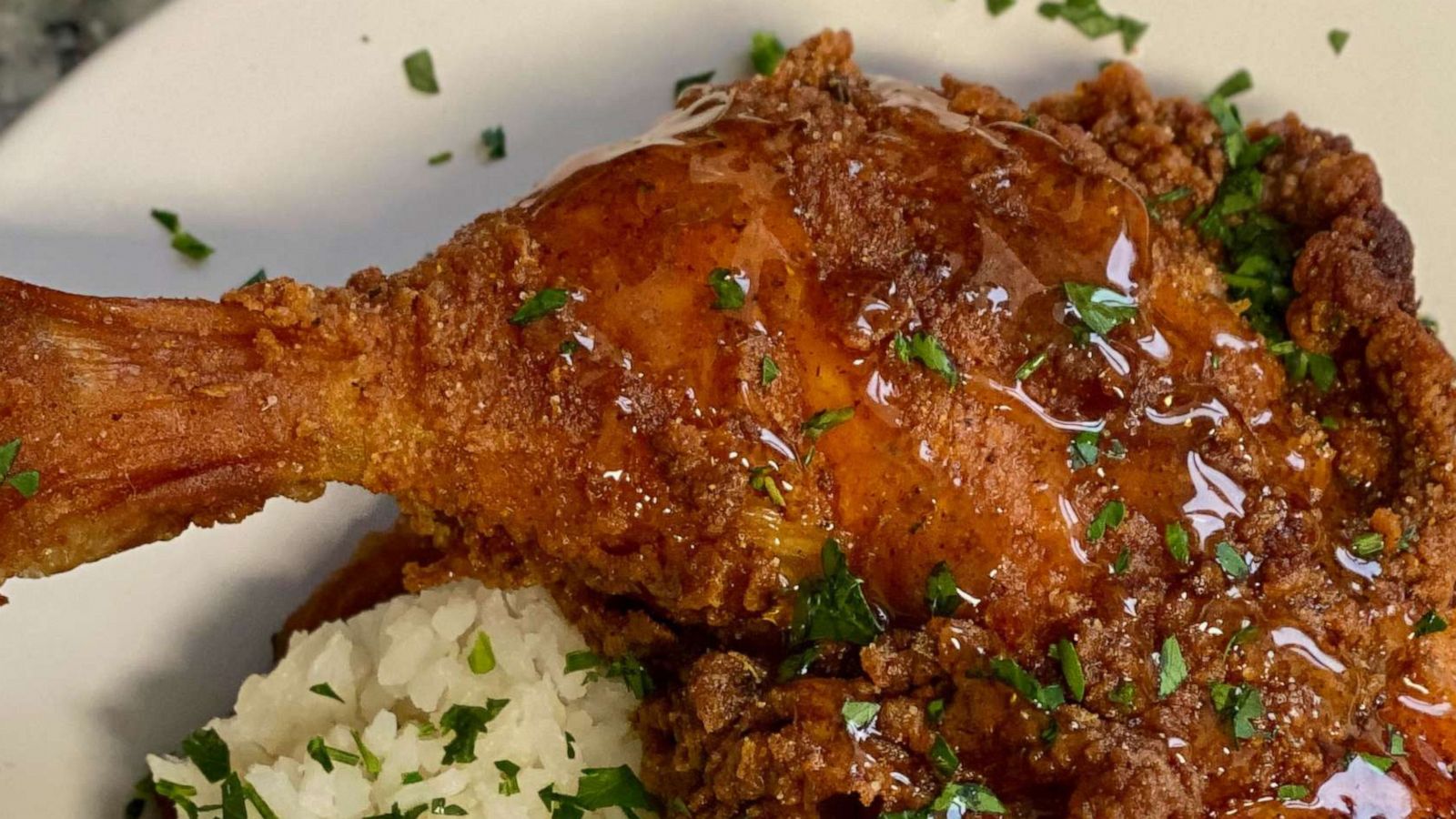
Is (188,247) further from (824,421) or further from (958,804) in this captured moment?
(958,804)

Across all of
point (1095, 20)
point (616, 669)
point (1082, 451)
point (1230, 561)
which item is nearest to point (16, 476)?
point (616, 669)

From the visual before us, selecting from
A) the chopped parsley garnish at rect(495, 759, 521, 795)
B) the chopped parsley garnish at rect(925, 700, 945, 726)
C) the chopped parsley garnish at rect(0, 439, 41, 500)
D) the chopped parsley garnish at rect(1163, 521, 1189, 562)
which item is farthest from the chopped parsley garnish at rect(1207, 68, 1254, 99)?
the chopped parsley garnish at rect(0, 439, 41, 500)

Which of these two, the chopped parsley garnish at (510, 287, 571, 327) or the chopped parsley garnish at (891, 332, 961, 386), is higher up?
the chopped parsley garnish at (510, 287, 571, 327)

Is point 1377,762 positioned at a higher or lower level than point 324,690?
higher

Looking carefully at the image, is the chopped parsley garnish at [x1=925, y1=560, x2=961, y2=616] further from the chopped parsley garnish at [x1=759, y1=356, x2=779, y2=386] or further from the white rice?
the white rice

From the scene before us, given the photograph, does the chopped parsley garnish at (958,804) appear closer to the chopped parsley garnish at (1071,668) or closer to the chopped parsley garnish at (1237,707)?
the chopped parsley garnish at (1071,668)

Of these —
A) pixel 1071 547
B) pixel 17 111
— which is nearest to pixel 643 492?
pixel 1071 547
